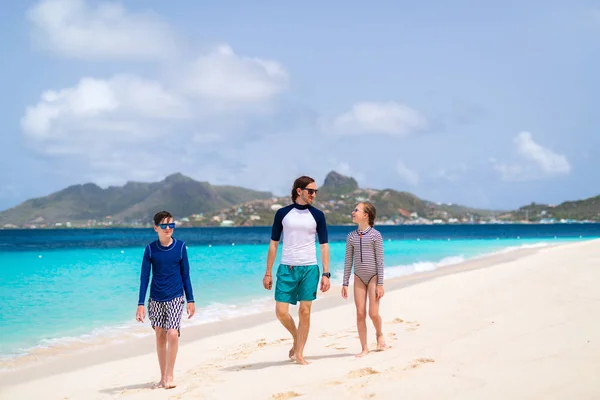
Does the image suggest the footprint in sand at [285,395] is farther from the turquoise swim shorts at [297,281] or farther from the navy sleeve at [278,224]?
the navy sleeve at [278,224]

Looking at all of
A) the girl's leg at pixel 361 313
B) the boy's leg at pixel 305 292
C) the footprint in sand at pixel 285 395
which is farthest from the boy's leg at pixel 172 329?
the girl's leg at pixel 361 313

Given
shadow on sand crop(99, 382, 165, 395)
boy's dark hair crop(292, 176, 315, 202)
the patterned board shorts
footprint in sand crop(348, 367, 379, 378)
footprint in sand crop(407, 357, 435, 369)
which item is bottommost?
shadow on sand crop(99, 382, 165, 395)

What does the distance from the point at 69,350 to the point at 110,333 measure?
4.76 feet

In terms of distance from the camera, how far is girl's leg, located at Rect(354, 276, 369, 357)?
6.99 m

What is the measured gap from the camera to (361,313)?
704cm

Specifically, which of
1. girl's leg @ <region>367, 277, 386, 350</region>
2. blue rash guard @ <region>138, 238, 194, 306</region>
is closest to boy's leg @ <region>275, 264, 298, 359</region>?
girl's leg @ <region>367, 277, 386, 350</region>

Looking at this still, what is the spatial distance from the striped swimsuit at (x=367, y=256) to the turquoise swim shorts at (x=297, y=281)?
1.89ft

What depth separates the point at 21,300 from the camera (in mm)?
17234

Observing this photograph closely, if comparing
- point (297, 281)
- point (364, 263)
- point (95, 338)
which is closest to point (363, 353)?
point (364, 263)

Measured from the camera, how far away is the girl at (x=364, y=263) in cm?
702

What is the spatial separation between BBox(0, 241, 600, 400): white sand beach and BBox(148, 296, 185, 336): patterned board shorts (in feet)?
2.26

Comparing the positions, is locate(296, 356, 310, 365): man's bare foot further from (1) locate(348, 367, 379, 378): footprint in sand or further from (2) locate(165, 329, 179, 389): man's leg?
(2) locate(165, 329, 179, 389): man's leg

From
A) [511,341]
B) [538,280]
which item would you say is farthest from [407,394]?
[538,280]

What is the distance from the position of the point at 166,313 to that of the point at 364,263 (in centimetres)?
245
